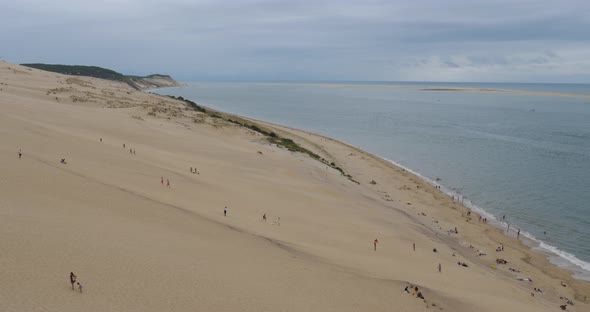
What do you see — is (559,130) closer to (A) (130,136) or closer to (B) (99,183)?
(A) (130,136)

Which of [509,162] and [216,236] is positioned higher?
[509,162]

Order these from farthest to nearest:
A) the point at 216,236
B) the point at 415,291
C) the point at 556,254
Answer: the point at 556,254 → the point at 216,236 → the point at 415,291

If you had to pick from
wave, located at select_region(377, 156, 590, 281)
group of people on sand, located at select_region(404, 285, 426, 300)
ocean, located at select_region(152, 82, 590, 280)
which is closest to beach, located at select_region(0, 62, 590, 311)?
group of people on sand, located at select_region(404, 285, 426, 300)

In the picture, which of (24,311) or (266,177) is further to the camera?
(266,177)

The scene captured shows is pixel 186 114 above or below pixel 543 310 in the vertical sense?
above

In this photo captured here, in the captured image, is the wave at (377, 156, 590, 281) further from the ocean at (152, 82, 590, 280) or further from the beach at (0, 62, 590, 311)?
the beach at (0, 62, 590, 311)

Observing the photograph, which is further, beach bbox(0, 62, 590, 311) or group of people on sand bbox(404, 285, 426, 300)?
group of people on sand bbox(404, 285, 426, 300)

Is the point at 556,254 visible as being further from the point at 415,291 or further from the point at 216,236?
the point at 216,236

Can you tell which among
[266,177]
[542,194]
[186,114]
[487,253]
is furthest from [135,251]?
[186,114]

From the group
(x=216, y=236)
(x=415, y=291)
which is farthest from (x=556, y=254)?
(x=216, y=236)
